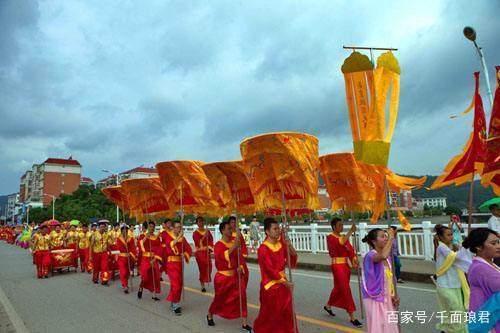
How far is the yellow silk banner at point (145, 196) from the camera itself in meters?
9.32

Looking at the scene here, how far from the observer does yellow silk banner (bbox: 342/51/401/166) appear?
3.89 meters

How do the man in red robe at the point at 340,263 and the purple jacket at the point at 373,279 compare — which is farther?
the man in red robe at the point at 340,263

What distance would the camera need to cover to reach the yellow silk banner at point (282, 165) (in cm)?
480

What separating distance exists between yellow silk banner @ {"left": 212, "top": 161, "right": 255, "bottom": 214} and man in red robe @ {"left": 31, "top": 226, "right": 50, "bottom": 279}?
991cm

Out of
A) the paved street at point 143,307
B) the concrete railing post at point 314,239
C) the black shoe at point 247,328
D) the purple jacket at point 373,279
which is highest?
the purple jacket at point 373,279

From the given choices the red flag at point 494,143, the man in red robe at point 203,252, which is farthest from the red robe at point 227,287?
the red flag at point 494,143

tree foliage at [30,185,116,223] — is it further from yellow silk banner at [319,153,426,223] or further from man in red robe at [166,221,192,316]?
yellow silk banner at [319,153,426,223]

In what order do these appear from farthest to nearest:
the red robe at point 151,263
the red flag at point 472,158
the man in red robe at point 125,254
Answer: the man in red robe at point 125,254 → the red robe at point 151,263 → the red flag at point 472,158

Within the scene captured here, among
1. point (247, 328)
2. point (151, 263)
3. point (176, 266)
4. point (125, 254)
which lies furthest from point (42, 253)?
point (247, 328)

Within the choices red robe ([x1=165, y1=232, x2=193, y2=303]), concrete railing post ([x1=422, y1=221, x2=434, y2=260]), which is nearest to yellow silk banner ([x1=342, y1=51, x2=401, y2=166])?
red robe ([x1=165, y1=232, x2=193, y2=303])

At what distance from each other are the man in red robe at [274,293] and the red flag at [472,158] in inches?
82.4

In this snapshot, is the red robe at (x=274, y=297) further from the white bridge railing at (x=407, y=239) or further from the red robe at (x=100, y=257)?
the red robe at (x=100, y=257)

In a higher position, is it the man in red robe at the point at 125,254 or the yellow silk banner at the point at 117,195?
the yellow silk banner at the point at 117,195

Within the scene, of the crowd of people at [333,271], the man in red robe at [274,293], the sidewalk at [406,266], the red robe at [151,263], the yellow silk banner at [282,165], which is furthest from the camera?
the sidewalk at [406,266]
